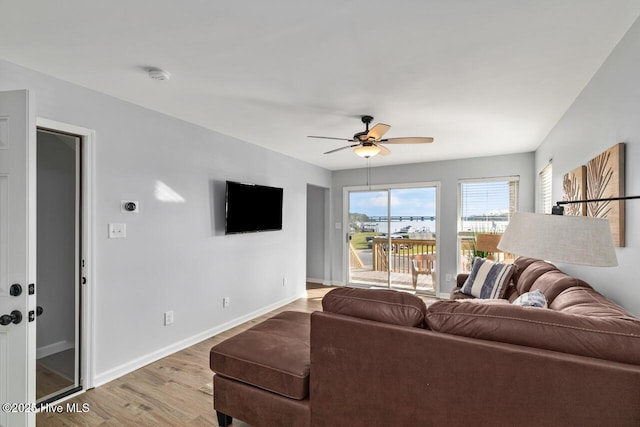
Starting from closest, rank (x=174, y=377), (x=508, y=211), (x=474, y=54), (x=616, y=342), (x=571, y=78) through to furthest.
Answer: (x=616, y=342), (x=474, y=54), (x=571, y=78), (x=174, y=377), (x=508, y=211)

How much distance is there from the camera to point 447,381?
1.38 meters

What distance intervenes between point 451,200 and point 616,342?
426 cm

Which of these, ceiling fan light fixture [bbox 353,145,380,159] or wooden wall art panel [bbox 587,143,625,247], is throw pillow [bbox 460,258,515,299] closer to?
wooden wall art panel [bbox 587,143,625,247]

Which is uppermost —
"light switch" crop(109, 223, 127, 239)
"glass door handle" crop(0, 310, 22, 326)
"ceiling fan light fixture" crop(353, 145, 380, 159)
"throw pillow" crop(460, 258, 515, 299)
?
"ceiling fan light fixture" crop(353, 145, 380, 159)

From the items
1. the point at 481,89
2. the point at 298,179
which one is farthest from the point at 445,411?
the point at 298,179

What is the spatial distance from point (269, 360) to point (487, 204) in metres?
4.50

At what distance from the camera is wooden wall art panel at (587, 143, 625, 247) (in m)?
1.73

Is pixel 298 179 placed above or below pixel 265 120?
below

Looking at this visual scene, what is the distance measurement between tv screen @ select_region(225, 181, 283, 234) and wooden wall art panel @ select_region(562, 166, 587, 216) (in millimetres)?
3255

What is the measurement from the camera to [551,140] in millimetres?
3543

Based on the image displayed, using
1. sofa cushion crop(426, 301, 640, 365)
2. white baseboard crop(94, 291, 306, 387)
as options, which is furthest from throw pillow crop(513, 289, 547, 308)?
white baseboard crop(94, 291, 306, 387)

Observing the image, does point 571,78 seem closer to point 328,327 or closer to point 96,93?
point 328,327

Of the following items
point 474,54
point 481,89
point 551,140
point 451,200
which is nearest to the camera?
point 474,54

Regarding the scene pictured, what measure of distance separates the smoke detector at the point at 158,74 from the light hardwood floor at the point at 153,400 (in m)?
2.36
